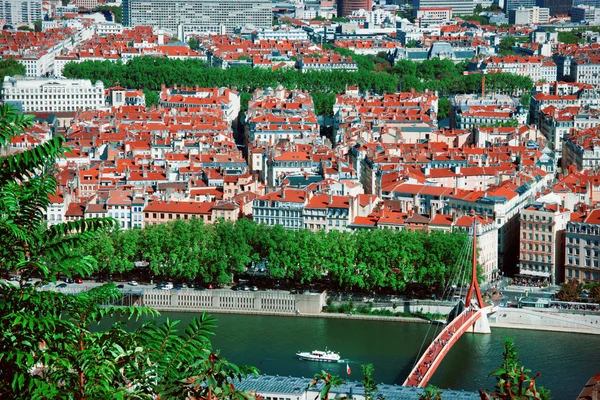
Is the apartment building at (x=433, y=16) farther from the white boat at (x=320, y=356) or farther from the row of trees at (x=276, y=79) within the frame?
the white boat at (x=320, y=356)

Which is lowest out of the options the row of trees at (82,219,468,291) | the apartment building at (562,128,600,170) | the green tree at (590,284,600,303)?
the green tree at (590,284,600,303)

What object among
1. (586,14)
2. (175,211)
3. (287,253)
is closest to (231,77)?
(175,211)

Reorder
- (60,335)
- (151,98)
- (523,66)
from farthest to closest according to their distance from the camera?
(523,66) < (151,98) < (60,335)

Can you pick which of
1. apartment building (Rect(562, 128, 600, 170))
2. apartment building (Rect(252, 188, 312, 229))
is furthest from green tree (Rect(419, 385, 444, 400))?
apartment building (Rect(562, 128, 600, 170))

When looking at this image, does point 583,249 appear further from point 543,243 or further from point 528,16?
point 528,16

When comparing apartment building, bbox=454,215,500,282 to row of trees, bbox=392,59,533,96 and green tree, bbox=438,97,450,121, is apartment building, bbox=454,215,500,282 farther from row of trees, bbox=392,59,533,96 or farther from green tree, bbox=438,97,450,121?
row of trees, bbox=392,59,533,96

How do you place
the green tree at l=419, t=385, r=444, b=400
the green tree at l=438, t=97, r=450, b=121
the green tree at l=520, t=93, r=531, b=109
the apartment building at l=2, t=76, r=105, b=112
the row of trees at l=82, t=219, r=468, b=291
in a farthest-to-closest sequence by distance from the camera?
1. the green tree at l=520, t=93, r=531, b=109
2. the apartment building at l=2, t=76, r=105, b=112
3. the green tree at l=438, t=97, r=450, b=121
4. the row of trees at l=82, t=219, r=468, b=291
5. the green tree at l=419, t=385, r=444, b=400

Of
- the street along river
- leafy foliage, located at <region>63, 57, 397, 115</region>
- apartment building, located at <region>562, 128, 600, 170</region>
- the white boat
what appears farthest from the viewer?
leafy foliage, located at <region>63, 57, 397, 115</region>
